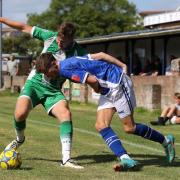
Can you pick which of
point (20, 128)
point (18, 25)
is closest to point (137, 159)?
point (20, 128)

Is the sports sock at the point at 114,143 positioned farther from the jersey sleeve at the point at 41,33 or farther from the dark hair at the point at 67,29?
the jersey sleeve at the point at 41,33

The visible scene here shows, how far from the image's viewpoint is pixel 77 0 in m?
84.7

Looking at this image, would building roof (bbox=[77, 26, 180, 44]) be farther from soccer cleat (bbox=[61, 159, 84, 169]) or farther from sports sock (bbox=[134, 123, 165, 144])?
soccer cleat (bbox=[61, 159, 84, 169])

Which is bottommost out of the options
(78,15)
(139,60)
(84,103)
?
(84,103)

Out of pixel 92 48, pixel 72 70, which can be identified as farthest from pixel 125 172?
pixel 92 48

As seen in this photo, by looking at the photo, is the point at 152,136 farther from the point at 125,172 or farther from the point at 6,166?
the point at 6,166

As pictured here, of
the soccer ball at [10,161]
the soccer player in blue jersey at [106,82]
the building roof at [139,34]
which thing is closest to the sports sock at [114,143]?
the soccer player in blue jersey at [106,82]

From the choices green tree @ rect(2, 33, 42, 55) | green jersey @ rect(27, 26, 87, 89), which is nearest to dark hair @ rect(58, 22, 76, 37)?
green jersey @ rect(27, 26, 87, 89)

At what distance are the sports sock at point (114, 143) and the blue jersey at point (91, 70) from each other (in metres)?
0.64

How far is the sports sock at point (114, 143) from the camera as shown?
7.76 m

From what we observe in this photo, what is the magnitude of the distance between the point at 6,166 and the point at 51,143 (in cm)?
299

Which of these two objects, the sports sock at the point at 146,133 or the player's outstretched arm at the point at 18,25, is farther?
the player's outstretched arm at the point at 18,25

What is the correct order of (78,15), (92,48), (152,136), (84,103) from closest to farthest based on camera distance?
(152,136), (84,103), (92,48), (78,15)

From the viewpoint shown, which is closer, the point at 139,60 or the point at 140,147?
the point at 140,147
